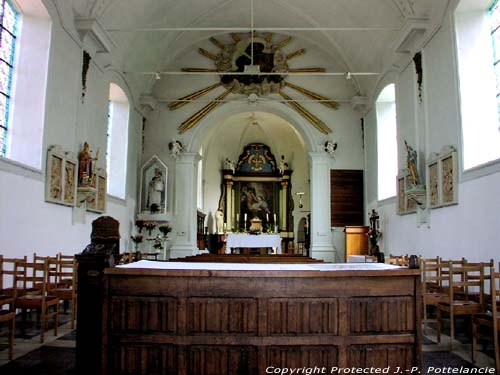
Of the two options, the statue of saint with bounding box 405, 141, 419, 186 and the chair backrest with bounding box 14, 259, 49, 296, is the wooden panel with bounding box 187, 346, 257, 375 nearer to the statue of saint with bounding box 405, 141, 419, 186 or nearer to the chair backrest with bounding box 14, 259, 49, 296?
the chair backrest with bounding box 14, 259, 49, 296

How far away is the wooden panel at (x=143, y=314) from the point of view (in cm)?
307

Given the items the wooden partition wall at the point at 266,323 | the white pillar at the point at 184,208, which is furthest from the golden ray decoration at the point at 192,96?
the wooden partition wall at the point at 266,323

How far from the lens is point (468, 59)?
718cm

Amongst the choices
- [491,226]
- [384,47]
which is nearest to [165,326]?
[491,226]

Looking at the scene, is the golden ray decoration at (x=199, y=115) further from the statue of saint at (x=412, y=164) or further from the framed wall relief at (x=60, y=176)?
the statue of saint at (x=412, y=164)

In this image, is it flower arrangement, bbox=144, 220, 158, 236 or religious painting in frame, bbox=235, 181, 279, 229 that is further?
religious painting in frame, bbox=235, 181, 279, 229

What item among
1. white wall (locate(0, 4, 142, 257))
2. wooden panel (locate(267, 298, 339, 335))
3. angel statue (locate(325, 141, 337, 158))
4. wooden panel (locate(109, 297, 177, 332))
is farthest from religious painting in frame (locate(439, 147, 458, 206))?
white wall (locate(0, 4, 142, 257))

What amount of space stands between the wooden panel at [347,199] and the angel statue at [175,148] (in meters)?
4.46

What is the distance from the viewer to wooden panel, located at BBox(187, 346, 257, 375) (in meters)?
3.02

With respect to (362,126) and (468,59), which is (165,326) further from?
(362,126)

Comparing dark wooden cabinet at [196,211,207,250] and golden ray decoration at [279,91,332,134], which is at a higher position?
golden ray decoration at [279,91,332,134]

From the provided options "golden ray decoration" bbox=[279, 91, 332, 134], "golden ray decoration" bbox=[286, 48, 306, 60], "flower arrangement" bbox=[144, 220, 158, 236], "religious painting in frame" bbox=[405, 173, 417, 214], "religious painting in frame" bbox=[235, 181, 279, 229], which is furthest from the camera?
"religious painting in frame" bbox=[235, 181, 279, 229]

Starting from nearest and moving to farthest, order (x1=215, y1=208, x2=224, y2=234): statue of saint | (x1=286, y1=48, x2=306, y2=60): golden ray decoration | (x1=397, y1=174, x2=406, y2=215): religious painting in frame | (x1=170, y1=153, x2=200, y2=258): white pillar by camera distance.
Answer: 1. (x1=397, y1=174, x2=406, y2=215): religious painting in frame
2. (x1=170, y1=153, x2=200, y2=258): white pillar
3. (x1=286, y1=48, x2=306, y2=60): golden ray decoration
4. (x1=215, y1=208, x2=224, y2=234): statue of saint

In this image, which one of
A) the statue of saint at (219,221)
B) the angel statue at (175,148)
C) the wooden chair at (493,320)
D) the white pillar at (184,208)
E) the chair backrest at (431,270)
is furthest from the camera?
the statue of saint at (219,221)
